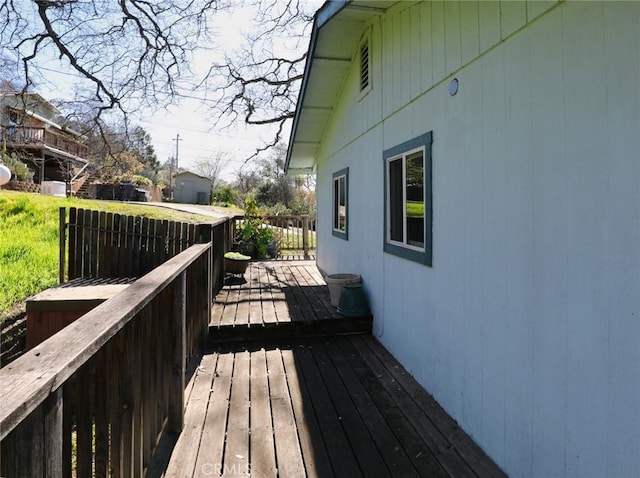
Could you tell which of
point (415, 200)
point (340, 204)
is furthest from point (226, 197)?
point (415, 200)

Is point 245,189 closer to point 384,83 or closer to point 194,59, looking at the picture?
point 194,59

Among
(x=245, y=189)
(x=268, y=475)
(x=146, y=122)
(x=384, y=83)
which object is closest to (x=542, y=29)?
(x=384, y=83)

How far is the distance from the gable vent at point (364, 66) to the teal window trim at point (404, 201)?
4.51 ft

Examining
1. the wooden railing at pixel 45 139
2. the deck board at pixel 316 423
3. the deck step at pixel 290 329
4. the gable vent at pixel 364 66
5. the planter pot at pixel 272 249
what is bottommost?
the deck board at pixel 316 423

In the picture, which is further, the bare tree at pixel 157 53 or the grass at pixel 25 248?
the bare tree at pixel 157 53

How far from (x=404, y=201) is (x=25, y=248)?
842 centimetres

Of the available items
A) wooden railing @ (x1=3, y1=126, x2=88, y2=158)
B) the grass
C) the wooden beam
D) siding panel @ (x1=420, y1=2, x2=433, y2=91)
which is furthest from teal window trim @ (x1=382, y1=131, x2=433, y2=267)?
wooden railing @ (x1=3, y1=126, x2=88, y2=158)

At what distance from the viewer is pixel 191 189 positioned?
32594 millimetres

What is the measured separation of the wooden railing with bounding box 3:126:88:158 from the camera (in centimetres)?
1905

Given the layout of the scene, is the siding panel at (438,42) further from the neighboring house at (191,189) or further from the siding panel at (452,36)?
the neighboring house at (191,189)

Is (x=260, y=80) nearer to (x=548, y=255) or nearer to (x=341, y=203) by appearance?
(x=341, y=203)

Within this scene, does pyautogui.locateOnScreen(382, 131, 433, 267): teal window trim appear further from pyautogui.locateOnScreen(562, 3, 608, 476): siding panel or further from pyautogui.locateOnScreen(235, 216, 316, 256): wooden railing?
pyautogui.locateOnScreen(235, 216, 316, 256): wooden railing

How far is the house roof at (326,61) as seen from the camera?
13.9ft

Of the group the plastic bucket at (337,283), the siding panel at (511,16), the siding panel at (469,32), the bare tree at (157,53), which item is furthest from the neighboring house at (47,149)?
the siding panel at (511,16)
